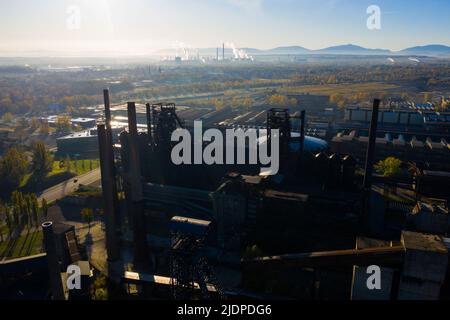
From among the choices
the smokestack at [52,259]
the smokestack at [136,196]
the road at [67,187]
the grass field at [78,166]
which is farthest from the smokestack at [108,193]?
the grass field at [78,166]

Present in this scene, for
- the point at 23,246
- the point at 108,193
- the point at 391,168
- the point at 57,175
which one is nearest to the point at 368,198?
the point at 391,168

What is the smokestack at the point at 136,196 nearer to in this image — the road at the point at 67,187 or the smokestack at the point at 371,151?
the road at the point at 67,187

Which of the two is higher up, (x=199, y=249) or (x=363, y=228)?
(x=199, y=249)

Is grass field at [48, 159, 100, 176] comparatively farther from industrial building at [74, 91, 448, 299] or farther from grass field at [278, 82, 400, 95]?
grass field at [278, 82, 400, 95]
